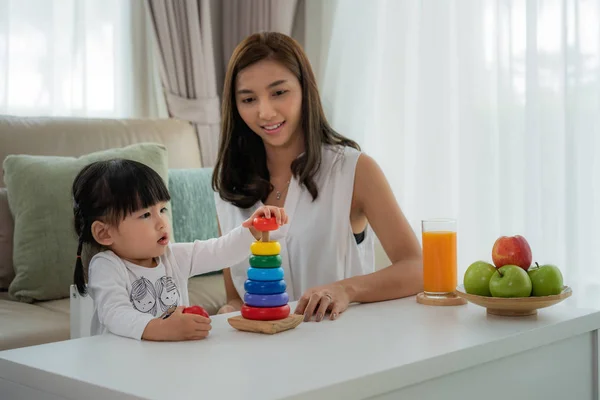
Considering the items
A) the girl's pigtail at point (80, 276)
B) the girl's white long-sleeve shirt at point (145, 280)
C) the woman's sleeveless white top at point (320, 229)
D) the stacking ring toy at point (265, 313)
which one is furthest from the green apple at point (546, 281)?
the girl's pigtail at point (80, 276)

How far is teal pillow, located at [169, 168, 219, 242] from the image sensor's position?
2.99 m

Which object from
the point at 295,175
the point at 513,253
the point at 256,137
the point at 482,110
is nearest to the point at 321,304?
the point at 513,253

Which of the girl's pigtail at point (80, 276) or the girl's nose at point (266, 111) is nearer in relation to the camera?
the girl's pigtail at point (80, 276)

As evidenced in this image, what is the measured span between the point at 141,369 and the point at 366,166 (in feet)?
3.60

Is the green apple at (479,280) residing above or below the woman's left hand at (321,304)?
above

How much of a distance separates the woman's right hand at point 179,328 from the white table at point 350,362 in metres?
0.02

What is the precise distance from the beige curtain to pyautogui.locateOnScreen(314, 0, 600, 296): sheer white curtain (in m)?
0.36

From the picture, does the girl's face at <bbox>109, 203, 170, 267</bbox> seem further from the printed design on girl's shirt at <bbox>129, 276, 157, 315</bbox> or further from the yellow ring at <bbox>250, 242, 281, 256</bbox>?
the yellow ring at <bbox>250, 242, 281, 256</bbox>

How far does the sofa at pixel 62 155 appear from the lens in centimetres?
232

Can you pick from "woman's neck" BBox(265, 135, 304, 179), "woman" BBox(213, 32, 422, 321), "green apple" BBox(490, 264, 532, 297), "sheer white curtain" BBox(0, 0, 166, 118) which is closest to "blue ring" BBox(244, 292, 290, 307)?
"green apple" BBox(490, 264, 532, 297)

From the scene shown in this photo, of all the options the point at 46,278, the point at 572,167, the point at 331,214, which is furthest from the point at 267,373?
the point at 572,167

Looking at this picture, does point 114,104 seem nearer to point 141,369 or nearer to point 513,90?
point 513,90

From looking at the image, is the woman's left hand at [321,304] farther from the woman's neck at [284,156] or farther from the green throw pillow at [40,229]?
the green throw pillow at [40,229]

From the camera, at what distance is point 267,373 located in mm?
1129
